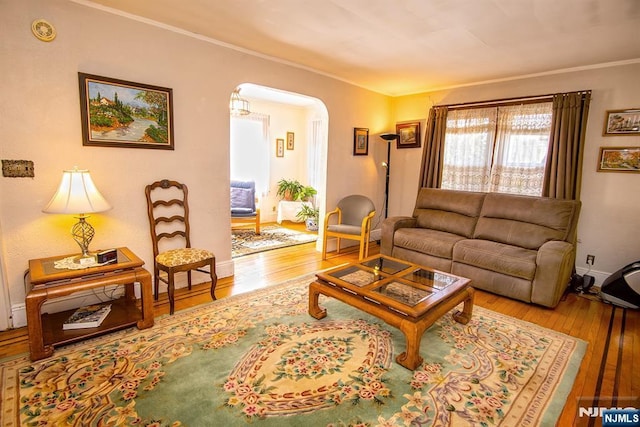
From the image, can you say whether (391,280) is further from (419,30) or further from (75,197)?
(75,197)

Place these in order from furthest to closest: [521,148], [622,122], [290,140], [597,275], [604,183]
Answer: [290,140]
[521,148]
[597,275]
[604,183]
[622,122]

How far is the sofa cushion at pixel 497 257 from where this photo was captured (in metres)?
3.04

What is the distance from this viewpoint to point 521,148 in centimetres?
400

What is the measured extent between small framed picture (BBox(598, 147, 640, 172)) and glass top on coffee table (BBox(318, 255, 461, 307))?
7.83 ft

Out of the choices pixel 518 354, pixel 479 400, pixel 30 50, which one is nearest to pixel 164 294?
pixel 30 50

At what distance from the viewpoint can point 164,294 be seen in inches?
122

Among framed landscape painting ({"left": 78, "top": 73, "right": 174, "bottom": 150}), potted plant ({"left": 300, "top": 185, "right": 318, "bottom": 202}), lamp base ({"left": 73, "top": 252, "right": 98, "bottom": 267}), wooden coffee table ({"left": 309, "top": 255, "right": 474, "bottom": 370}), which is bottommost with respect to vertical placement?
wooden coffee table ({"left": 309, "top": 255, "right": 474, "bottom": 370})

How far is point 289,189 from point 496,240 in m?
4.30

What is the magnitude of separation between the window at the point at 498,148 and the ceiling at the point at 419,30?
0.55 m

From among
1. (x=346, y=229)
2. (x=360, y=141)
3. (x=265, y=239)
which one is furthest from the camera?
(x=265, y=239)

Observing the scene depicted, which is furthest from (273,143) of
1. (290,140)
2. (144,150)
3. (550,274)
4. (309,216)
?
(550,274)

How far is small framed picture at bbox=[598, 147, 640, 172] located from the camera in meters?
3.31

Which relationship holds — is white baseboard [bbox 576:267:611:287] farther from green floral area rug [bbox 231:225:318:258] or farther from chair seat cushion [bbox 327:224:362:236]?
green floral area rug [bbox 231:225:318:258]

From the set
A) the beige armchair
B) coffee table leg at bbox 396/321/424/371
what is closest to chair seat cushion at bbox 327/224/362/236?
the beige armchair
